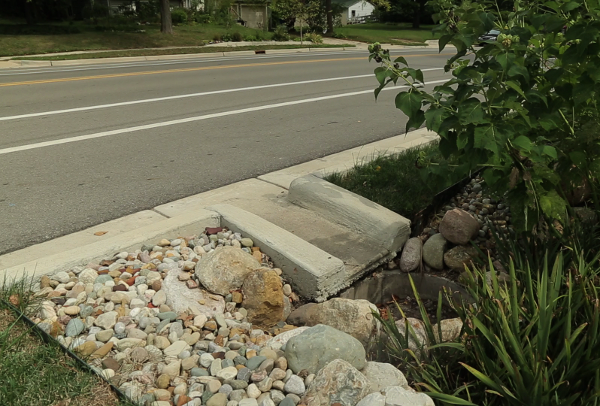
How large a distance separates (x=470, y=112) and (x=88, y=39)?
70.6ft

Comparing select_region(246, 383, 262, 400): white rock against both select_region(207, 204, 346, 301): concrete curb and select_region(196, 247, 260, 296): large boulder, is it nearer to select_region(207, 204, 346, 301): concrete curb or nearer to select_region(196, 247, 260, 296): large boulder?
select_region(196, 247, 260, 296): large boulder

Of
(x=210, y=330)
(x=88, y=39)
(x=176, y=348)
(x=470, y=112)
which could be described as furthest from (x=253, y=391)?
(x=88, y=39)

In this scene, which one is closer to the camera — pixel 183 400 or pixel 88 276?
pixel 183 400

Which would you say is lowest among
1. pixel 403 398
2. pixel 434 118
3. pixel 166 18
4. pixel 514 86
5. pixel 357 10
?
pixel 403 398

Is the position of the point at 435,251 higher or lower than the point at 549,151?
lower

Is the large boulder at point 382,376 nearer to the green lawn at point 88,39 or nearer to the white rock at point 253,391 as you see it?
the white rock at point 253,391

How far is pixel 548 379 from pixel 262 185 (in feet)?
10.5

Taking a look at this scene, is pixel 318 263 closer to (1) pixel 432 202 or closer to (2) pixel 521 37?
(1) pixel 432 202

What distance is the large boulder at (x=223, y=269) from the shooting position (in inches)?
129

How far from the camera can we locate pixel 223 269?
3.30 m

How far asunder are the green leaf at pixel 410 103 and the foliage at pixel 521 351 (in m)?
0.88

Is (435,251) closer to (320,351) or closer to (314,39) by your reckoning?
(320,351)

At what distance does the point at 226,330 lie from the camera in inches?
117

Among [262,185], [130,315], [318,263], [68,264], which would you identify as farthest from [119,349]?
[262,185]
